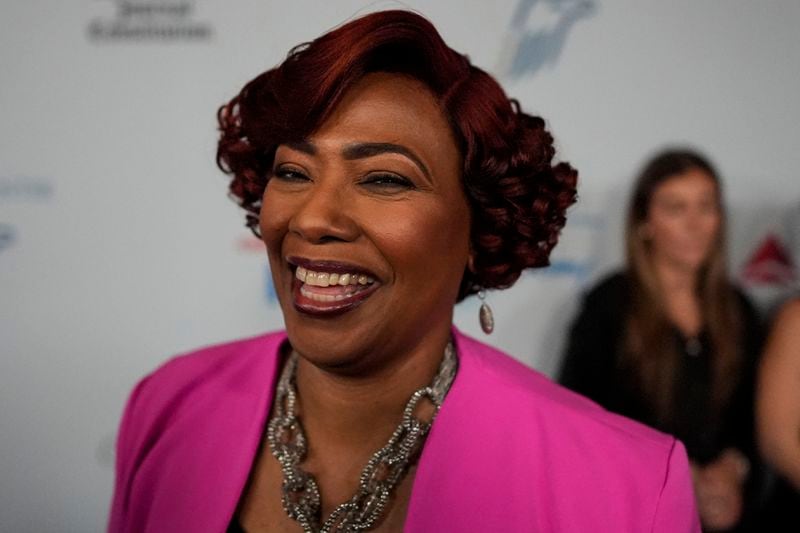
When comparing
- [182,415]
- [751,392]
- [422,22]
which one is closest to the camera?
[422,22]

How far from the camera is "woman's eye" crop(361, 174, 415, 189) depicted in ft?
2.87

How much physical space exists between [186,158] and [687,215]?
1.32 metres

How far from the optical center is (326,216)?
842mm

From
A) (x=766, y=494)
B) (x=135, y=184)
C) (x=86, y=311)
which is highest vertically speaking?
(x=135, y=184)

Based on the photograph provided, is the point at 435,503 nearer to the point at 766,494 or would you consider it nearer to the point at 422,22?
the point at 422,22

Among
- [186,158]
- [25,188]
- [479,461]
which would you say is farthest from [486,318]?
[25,188]

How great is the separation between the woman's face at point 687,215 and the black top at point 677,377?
0.15 metres

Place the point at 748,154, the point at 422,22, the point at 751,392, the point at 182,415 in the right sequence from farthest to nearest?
the point at 748,154 → the point at 751,392 → the point at 182,415 → the point at 422,22

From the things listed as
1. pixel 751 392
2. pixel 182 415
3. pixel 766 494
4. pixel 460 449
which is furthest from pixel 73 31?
pixel 766 494

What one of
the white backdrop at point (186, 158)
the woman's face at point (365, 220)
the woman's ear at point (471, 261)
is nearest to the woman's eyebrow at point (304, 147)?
the woman's face at point (365, 220)

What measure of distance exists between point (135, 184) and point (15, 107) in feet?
1.19

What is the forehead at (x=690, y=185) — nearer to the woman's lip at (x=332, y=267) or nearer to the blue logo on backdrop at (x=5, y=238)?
the woman's lip at (x=332, y=267)

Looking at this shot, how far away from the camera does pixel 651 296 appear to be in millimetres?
1971

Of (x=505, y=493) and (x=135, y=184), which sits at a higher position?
(x=135, y=184)
